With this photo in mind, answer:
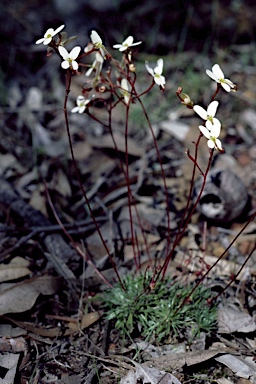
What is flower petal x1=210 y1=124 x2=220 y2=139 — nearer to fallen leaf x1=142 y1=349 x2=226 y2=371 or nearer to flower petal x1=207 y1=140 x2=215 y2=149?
flower petal x1=207 y1=140 x2=215 y2=149

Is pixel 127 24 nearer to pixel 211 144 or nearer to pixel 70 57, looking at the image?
pixel 70 57

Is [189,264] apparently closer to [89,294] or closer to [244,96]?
[89,294]

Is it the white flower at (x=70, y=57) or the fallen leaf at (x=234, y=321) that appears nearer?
the white flower at (x=70, y=57)

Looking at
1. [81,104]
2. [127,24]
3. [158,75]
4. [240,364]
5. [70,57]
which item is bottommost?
[240,364]

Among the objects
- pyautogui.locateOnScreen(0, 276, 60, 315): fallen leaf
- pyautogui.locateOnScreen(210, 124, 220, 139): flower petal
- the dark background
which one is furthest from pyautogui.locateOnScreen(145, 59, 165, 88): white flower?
the dark background

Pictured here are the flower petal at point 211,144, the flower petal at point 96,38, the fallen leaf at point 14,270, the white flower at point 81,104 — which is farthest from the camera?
the fallen leaf at point 14,270

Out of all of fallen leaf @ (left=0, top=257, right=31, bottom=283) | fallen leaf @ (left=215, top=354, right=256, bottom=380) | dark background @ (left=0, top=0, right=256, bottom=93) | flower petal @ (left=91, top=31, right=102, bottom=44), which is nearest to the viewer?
flower petal @ (left=91, top=31, right=102, bottom=44)

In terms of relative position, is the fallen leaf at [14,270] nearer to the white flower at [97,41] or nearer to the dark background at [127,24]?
the white flower at [97,41]

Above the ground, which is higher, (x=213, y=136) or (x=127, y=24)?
(x=213, y=136)

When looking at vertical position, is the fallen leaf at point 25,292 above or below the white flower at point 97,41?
below

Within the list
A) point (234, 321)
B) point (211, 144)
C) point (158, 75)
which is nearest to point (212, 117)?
point (211, 144)

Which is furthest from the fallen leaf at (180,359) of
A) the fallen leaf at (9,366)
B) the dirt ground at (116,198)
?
the fallen leaf at (9,366)

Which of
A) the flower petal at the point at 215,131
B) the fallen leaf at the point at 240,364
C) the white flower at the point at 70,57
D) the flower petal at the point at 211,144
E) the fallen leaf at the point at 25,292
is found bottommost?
the fallen leaf at the point at 240,364

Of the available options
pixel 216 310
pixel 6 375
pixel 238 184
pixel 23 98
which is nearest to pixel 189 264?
pixel 216 310
